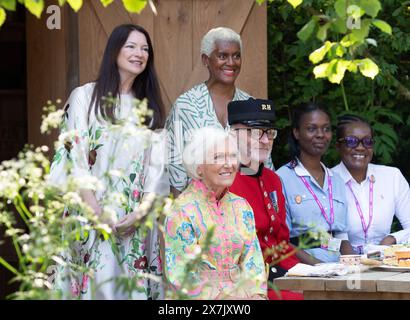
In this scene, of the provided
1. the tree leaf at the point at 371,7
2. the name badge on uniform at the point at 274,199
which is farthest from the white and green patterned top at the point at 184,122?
the tree leaf at the point at 371,7

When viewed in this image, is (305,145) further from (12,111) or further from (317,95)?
(12,111)

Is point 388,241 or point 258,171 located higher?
point 258,171

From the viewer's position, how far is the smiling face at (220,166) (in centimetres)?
437

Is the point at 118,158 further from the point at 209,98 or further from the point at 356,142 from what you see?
the point at 356,142

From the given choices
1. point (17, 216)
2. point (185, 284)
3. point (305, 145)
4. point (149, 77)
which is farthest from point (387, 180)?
point (185, 284)

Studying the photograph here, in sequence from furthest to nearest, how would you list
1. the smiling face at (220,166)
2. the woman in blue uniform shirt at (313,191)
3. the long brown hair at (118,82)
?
1. the woman in blue uniform shirt at (313,191)
2. the long brown hair at (118,82)
3. the smiling face at (220,166)

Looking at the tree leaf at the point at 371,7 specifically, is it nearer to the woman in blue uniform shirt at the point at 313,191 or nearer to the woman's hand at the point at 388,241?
the woman in blue uniform shirt at the point at 313,191

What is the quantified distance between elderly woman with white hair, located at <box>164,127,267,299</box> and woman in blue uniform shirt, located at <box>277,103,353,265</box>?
1027mm

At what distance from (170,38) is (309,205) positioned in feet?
4.60

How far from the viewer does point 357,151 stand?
608cm

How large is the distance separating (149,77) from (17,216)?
293 centimetres

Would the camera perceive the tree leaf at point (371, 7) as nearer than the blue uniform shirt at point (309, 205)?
Yes

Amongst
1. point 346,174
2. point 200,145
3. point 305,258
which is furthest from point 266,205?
point 346,174

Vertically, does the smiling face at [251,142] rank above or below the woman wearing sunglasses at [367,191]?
above
